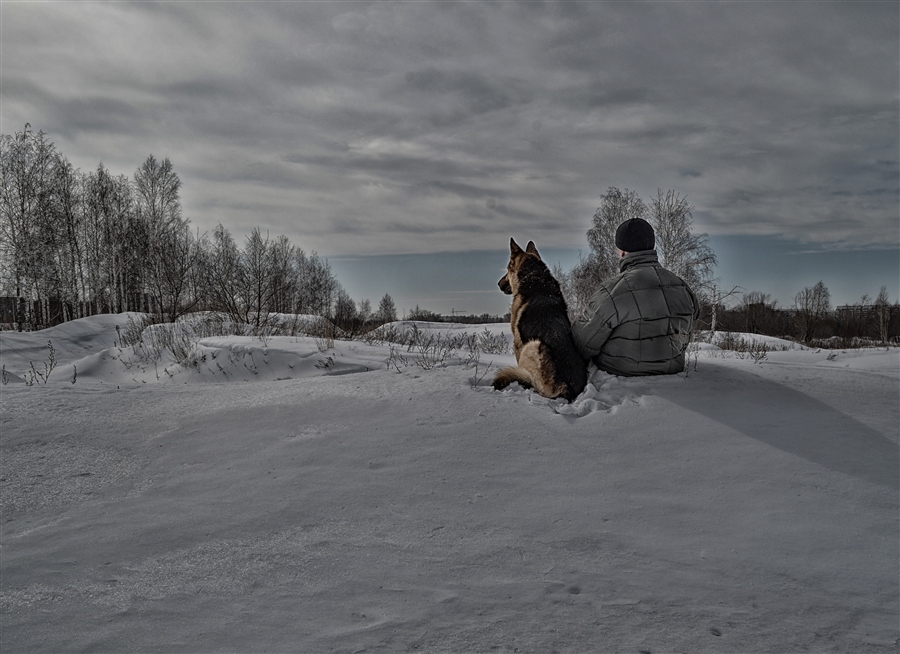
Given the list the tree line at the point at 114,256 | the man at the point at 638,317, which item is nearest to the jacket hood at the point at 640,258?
the man at the point at 638,317

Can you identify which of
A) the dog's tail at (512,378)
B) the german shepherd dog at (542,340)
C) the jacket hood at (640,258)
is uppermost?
the jacket hood at (640,258)

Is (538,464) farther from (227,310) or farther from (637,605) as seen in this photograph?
(227,310)

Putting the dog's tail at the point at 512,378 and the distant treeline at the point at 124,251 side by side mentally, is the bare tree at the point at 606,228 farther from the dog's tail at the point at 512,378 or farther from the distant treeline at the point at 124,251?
the dog's tail at the point at 512,378

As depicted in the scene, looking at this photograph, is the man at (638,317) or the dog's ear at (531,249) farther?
the dog's ear at (531,249)

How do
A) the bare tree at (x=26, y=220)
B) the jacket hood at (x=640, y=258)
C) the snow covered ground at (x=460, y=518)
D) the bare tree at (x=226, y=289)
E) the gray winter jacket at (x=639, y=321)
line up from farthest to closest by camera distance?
the bare tree at (x=26, y=220), the bare tree at (x=226, y=289), the jacket hood at (x=640, y=258), the gray winter jacket at (x=639, y=321), the snow covered ground at (x=460, y=518)

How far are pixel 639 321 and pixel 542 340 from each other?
81 centimetres

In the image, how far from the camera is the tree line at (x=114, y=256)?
17062mm

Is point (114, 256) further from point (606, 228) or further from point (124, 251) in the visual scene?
point (606, 228)

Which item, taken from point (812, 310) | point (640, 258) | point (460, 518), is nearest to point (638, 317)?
point (640, 258)

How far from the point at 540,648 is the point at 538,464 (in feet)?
4.61

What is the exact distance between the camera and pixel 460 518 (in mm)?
2816

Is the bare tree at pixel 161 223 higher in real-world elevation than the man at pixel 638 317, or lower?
higher

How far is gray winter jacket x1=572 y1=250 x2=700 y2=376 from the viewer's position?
412 centimetres

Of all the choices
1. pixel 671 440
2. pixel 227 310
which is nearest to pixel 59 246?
pixel 227 310
